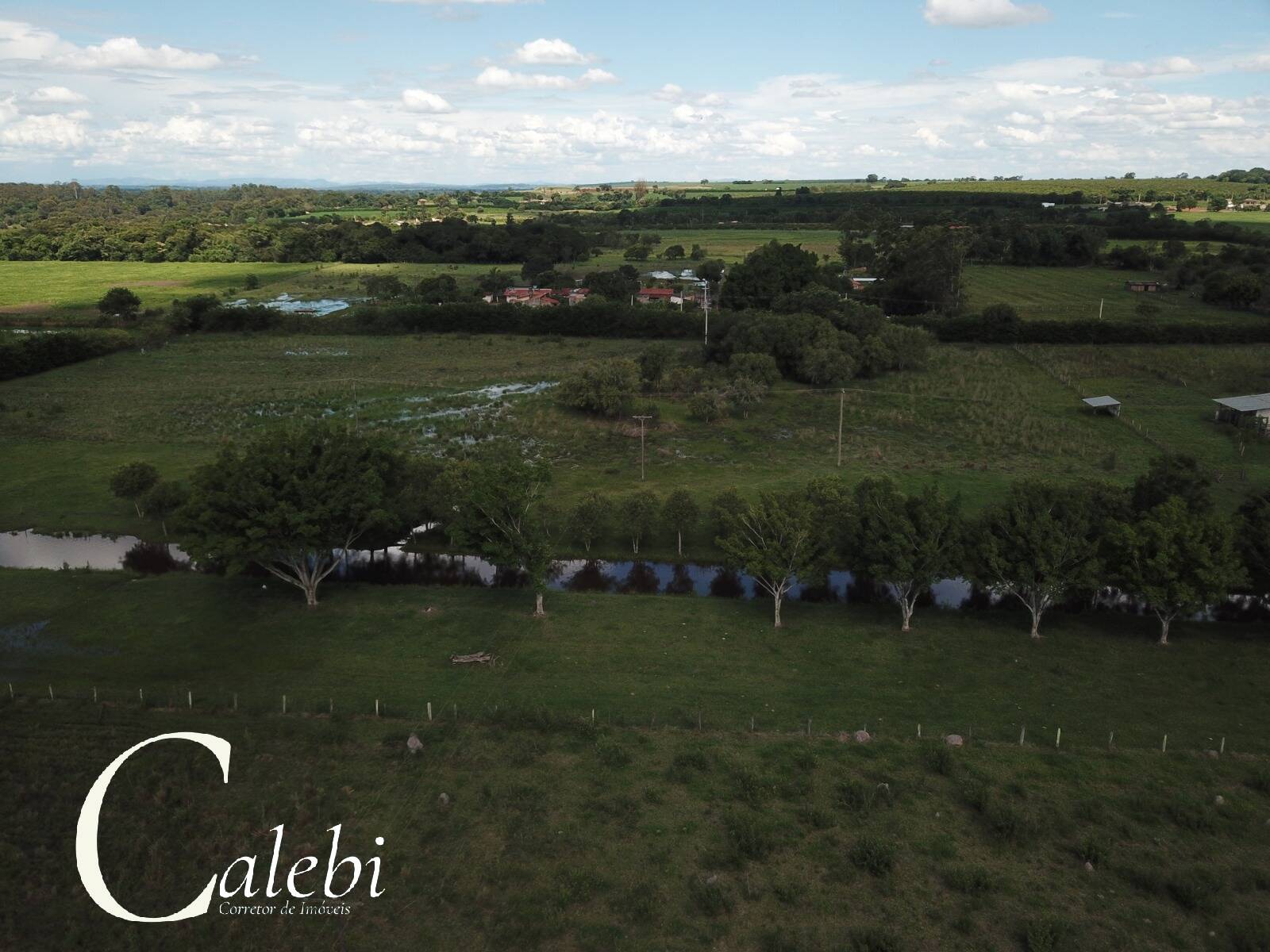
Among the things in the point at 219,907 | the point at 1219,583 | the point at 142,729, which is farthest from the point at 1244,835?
the point at 142,729

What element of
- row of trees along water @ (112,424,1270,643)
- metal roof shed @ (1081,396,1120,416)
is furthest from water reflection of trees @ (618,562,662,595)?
metal roof shed @ (1081,396,1120,416)

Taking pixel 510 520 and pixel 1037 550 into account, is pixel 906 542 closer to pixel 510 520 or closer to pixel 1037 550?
pixel 1037 550

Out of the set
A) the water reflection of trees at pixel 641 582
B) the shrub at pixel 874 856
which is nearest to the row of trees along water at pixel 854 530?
the water reflection of trees at pixel 641 582

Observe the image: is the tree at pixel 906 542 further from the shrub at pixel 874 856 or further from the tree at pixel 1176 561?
the shrub at pixel 874 856

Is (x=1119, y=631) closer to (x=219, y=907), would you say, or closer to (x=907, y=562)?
(x=907, y=562)

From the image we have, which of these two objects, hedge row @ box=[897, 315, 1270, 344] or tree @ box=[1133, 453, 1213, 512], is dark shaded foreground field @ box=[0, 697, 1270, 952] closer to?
tree @ box=[1133, 453, 1213, 512]
